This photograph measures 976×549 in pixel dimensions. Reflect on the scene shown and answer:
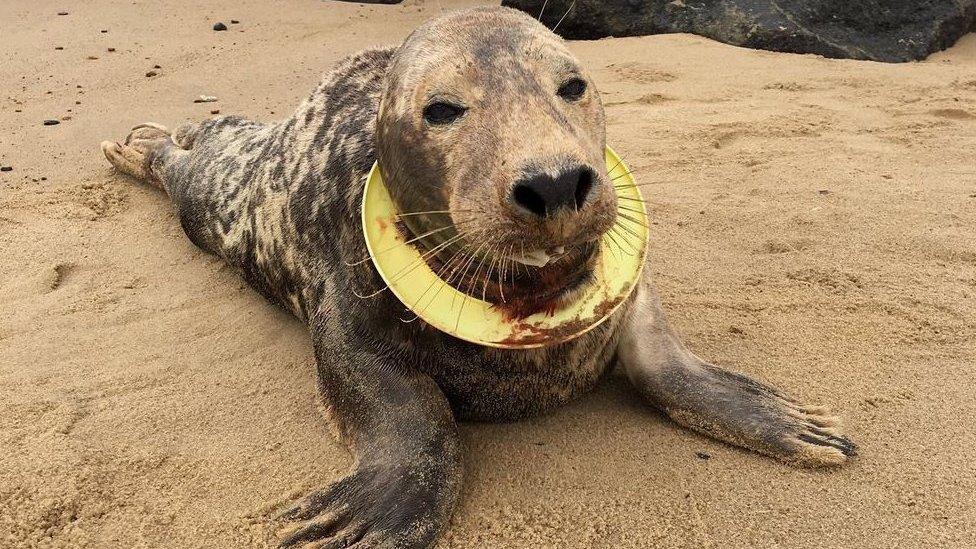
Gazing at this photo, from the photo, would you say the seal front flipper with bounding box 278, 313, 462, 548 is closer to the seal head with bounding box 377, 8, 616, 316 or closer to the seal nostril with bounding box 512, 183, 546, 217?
the seal head with bounding box 377, 8, 616, 316

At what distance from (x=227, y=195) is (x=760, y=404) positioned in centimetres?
261

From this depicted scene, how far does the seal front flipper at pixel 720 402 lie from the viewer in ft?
8.88

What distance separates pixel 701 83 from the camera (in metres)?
6.56

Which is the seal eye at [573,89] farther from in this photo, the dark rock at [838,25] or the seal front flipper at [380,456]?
the dark rock at [838,25]

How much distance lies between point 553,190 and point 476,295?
647 millimetres

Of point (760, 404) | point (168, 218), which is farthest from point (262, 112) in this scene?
point (760, 404)

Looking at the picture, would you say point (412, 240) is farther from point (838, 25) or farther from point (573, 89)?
point (838, 25)

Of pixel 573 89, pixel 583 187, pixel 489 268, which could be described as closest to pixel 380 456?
pixel 489 268

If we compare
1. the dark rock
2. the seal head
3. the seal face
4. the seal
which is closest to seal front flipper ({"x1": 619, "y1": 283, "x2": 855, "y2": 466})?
the seal

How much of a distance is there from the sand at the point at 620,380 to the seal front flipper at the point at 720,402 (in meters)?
0.06

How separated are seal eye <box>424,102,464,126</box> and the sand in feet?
3.58

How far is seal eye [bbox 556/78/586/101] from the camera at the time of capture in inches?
97.5

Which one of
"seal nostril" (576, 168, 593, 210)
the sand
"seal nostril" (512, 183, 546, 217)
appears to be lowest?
the sand

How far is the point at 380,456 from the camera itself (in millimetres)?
2648
